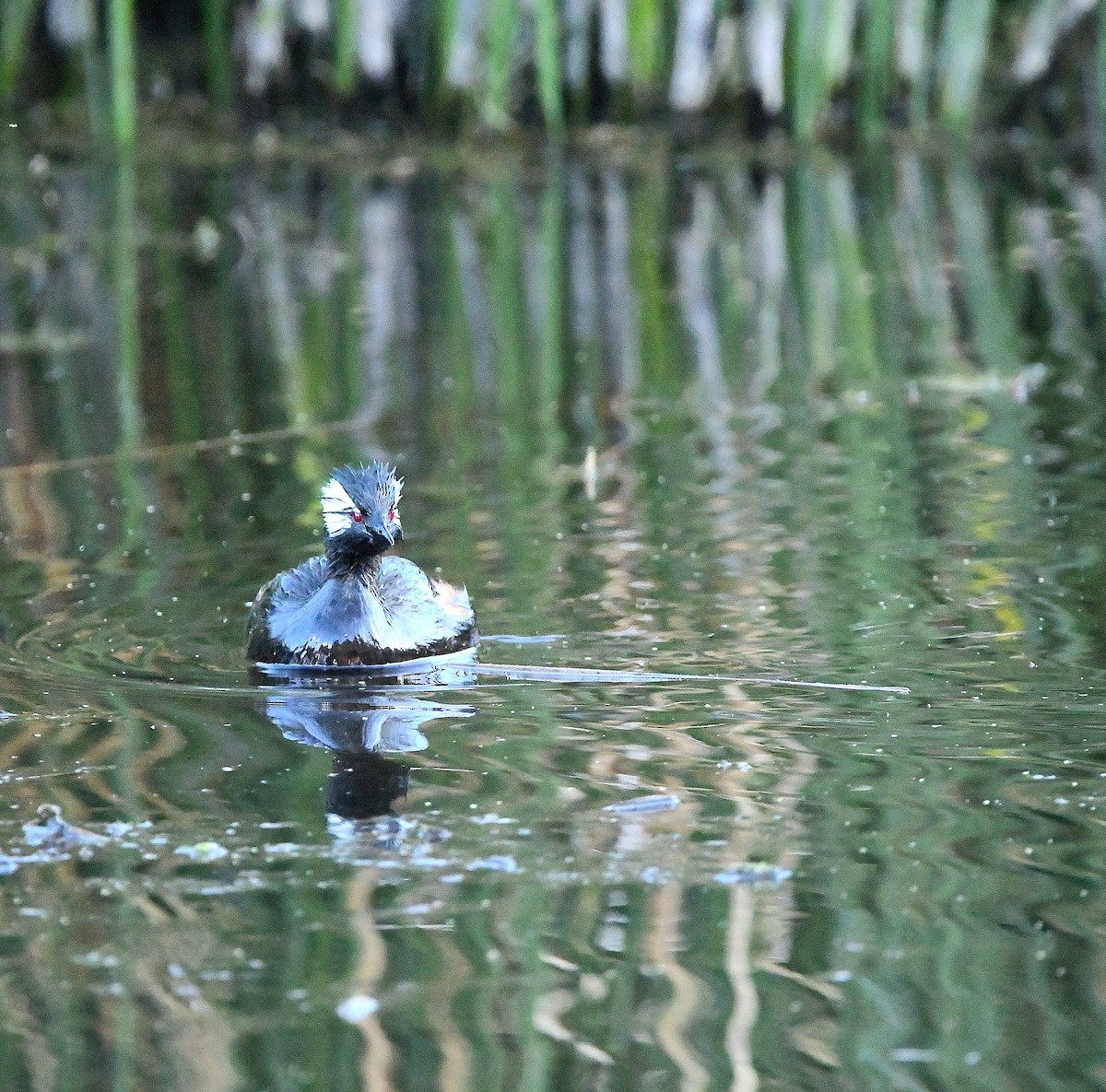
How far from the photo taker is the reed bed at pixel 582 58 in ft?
56.6

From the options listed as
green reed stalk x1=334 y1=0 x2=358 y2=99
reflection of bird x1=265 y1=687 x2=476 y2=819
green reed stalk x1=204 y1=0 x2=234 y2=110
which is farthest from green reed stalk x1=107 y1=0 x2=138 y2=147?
reflection of bird x1=265 y1=687 x2=476 y2=819

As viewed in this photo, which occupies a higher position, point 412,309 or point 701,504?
point 412,309

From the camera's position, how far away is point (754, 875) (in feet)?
14.6

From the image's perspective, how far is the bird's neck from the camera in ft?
21.5

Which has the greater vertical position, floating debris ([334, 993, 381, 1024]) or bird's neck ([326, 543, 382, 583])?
bird's neck ([326, 543, 382, 583])

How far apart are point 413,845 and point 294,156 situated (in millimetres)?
15563

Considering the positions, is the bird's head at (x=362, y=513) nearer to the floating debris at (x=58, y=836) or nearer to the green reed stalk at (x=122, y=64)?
the floating debris at (x=58, y=836)

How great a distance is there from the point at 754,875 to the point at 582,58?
14.2m

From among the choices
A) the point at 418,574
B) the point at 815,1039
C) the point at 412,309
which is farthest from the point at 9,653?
the point at 412,309

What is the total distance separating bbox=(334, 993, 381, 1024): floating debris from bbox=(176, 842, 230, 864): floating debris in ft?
2.46

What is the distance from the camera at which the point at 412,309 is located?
12594 millimetres

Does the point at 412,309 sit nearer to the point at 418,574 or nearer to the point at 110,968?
the point at 418,574

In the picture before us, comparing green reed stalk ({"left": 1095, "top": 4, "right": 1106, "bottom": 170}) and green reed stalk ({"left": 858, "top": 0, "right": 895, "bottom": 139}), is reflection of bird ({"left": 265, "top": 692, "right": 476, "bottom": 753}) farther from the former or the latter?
green reed stalk ({"left": 1095, "top": 4, "right": 1106, "bottom": 170})

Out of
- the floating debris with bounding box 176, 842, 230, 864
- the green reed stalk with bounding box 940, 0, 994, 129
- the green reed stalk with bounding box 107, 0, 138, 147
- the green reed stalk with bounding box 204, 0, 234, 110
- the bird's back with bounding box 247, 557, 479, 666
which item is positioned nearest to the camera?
the floating debris with bounding box 176, 842, 230, 864
